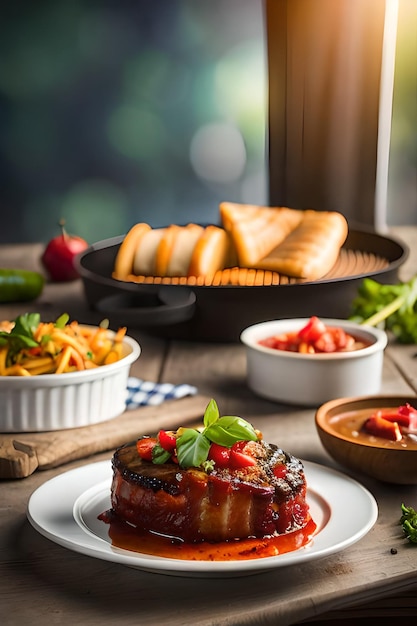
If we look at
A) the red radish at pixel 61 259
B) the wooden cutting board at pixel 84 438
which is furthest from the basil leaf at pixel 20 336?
the red radish at pixel 61 259

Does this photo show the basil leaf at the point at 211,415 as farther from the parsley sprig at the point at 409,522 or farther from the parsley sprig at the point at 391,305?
the parsley sprig at the point at 391,305

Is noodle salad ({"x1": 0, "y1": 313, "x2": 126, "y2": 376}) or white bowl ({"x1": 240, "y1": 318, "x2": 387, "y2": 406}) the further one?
white bowl ({"x1": 240, "y1": 318, "x2": 387, "y2": 406})

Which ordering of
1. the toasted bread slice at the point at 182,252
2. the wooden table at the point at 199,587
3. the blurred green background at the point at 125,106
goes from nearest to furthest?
the wooden table at the point at 199,587
the toasted bread slice at the point at 182,252
the blurred green background at the point at 125,106

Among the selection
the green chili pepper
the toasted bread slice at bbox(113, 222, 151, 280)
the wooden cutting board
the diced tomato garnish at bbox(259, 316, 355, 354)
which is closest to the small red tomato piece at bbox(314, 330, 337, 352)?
the diced tomato garnish at bbox(259, 316, 355, 354)

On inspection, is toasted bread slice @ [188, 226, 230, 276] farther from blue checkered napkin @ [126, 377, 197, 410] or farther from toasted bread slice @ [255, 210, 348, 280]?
blue checkered napkin @ [126, 377, 197, 410]

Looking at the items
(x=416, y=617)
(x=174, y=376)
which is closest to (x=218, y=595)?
(x=416, y=617)

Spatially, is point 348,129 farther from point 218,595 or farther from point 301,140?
point 218,595

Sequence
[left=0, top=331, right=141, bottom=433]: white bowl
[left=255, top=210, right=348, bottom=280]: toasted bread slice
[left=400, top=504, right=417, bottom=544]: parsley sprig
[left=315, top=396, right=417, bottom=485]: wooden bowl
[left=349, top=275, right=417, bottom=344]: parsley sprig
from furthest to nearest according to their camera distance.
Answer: [left=255, top=210, right=348, bottom=280]: toasted bread slice → [left=349, top=275, right=417, bottom=344]: parsley sprig → [left=0, top=331, right=141, bottom=433]: white bowl → [left=315, top=396, right=417, bottom=485]: wooden bowl → [left=400, top=504, right=417, bottom=544]: parsley sprig
